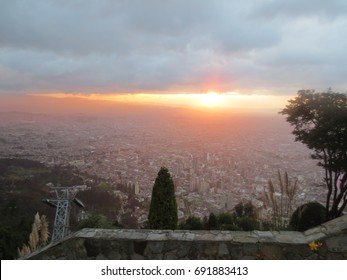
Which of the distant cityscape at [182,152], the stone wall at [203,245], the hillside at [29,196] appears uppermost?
the stone wall at [203,245]

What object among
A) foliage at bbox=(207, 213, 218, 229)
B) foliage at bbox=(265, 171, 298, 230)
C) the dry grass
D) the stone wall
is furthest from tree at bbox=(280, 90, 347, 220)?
the dry grass

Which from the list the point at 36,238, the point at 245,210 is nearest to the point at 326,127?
the point at 245,210

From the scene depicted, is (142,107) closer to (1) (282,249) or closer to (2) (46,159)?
(2) (46,159)

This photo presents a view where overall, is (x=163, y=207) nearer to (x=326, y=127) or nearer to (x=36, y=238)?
(x=326, y=127)

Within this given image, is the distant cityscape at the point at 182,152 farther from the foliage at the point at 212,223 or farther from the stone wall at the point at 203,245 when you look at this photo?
the stone wall at the point at 203,245

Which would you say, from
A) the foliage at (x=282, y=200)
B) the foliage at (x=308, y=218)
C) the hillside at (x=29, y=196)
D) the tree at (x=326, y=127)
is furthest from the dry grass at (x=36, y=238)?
the tree at (x=326, y=127)
